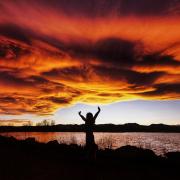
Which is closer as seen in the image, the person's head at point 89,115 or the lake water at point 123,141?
the person's head at point 89,115

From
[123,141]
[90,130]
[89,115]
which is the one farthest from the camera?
[123,141]

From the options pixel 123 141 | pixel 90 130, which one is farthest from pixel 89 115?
pixel 123 141

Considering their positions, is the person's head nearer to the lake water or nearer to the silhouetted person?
the silhouetted person

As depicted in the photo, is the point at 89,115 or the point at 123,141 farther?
the point at 123,141

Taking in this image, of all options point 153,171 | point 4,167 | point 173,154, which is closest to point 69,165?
point 4,167

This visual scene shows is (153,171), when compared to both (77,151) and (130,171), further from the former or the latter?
(77,151)

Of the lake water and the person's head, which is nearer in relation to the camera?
the person's head

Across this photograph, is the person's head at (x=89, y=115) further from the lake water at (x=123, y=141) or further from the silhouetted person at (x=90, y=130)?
the lake water at (x=123, y=141)

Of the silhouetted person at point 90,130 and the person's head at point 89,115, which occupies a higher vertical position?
the person's head at point 89,115

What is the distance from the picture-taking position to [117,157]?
16.3 meters

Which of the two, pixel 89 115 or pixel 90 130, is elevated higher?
pixel 89 115

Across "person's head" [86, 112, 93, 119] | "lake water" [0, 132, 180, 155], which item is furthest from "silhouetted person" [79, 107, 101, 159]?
"lake water" [0, 132, 180, 155]

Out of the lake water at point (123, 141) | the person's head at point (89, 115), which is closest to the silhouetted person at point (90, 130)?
the person's head at point (89, 115)

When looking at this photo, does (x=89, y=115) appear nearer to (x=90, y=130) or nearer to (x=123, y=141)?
(x=90, y=130)
